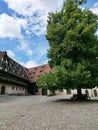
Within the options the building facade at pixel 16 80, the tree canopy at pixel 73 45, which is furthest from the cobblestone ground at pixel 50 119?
the building facade at pixel 16 80

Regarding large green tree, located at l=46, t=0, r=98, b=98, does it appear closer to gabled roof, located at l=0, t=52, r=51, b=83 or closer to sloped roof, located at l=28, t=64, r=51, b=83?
gabled roof, located at l=0, t=52, r=51, b=83

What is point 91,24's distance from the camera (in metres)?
20.6

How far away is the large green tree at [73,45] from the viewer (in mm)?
18159

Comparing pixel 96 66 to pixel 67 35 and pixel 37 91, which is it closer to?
pixel 67 35

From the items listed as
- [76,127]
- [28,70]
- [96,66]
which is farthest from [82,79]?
[28,70]

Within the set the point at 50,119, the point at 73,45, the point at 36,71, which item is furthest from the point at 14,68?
the point at 50,119

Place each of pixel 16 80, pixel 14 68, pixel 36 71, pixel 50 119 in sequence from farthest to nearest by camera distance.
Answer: pixel 36 71, pixel 14 68, pixel 16 80, pixel 50 119

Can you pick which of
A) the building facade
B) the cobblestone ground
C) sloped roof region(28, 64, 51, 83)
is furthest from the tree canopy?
sloped roof region(28, 64, 51, 83)

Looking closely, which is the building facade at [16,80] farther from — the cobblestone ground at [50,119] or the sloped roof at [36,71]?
the cobblestone ground at [50,119]

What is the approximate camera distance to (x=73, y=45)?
784 inches

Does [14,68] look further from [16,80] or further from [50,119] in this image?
[50,119]

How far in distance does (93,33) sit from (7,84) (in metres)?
32.0

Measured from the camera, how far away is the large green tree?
715 inches

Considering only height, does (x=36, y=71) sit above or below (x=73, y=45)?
above
